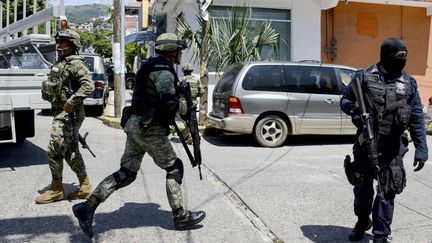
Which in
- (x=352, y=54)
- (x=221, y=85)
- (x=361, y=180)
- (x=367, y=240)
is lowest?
(x=367, y=240)

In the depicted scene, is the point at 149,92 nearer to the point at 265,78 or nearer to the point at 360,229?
the point at 360,229

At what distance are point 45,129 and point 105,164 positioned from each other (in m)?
3.98

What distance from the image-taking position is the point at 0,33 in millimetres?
8312

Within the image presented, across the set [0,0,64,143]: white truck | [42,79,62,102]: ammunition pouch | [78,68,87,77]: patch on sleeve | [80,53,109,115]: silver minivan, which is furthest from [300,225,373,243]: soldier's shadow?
[80,53,109,115]: silver minivan

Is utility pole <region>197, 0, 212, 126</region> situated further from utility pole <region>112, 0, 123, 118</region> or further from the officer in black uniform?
the officer in black uniform

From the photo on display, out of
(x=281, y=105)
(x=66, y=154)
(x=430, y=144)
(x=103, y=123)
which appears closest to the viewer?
(x=66, y=154)

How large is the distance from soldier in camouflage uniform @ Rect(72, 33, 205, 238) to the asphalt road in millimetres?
296

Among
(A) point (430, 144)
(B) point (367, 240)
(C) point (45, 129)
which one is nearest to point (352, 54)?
(A) point (430, 144)

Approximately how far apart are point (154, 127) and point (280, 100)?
5196 mm

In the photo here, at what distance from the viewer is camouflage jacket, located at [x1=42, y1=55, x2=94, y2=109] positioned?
4.97 metres

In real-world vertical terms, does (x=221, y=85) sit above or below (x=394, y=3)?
below

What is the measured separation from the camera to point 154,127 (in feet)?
13.3

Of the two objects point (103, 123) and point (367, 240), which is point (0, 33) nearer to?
point (103, 123)


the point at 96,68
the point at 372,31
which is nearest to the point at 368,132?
the point at 96,68
